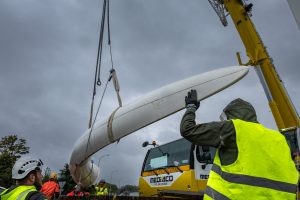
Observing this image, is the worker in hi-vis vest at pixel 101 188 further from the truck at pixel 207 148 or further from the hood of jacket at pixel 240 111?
the hood of jacket at pixel 240 111

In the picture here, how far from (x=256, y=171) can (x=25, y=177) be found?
2102 millimetres

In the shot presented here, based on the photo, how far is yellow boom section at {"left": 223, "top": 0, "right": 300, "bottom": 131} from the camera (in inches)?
307

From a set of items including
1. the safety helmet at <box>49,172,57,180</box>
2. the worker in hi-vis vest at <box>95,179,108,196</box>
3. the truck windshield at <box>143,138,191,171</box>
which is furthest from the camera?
the worker in hi-vis vest at <box>95,179,108,196</box>

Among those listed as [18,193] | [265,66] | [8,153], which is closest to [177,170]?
[265,66]

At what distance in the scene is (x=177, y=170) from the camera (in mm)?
6633

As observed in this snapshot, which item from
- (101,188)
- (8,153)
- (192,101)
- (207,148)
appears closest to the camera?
(192,101)

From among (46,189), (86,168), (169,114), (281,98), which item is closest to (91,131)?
(86,168)

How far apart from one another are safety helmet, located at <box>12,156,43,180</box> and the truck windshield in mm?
3918

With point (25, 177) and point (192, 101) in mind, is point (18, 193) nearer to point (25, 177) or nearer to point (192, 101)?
point (25, 177)

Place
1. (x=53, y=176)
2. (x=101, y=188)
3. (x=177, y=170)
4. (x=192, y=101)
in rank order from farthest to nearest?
1. (x=101, y=188)
2. (x=53, y=176)
3. (x=177, y=170)
4. (x=192, y=101)

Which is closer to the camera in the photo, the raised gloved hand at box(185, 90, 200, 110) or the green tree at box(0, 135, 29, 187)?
the raised gloved hand at box(185, 90, 200, 110)

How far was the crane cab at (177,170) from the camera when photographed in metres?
6.20

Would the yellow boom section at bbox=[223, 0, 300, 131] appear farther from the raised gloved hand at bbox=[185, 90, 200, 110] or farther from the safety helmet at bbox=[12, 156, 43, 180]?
the safety helmet at bbox=[12, 156, 43, 180]

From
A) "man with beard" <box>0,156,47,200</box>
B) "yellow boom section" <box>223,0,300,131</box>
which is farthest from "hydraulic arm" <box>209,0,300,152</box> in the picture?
"man with beard" <box>0,156,47,200</box>
